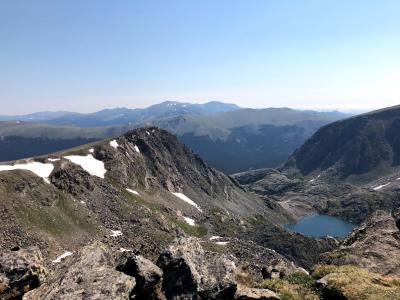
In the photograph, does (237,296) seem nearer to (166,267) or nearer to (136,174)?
(166,267)

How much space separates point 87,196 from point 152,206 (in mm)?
28323

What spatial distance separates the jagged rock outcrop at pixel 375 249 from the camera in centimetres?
3906

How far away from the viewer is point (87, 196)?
13600 centimetres

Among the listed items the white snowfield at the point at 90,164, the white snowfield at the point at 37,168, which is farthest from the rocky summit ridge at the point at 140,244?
the white snowfield at the point at 90,164

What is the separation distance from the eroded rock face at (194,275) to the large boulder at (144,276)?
0.92m

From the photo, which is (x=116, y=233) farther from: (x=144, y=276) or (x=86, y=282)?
(x=86, y=282)

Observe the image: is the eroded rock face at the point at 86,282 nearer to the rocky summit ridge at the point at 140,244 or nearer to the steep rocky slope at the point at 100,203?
the rocky summit ridge at the point at 140,244

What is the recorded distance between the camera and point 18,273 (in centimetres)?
2339

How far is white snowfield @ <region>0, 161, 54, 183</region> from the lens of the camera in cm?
12850

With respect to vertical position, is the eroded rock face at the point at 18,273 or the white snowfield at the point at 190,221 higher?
the eroded rock face at the point at 18,273

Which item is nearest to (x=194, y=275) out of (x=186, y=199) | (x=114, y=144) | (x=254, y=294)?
(x=254, y=294)

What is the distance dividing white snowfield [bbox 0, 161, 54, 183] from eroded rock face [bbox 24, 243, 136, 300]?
111818 millimetres

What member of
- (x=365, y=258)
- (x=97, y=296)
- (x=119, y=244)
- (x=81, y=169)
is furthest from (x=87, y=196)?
(x=97, y=296)

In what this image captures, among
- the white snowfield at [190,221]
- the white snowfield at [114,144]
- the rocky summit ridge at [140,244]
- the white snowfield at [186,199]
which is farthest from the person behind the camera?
the white snowfield at [186,199]
